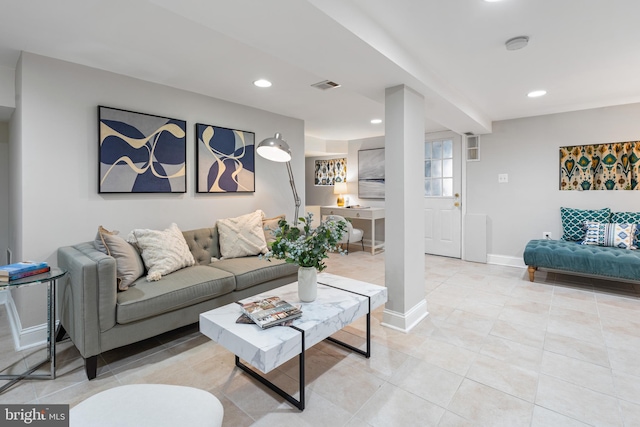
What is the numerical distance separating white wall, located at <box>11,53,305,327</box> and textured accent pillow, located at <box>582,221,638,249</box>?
15.2 ft

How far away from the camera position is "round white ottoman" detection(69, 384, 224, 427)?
103 cm

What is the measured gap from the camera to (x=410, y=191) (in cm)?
262

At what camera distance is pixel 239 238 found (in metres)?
3.26

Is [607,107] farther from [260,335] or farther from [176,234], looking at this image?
[176,234]

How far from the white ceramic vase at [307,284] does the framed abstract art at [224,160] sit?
6.13ft

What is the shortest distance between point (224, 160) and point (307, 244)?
2.01m

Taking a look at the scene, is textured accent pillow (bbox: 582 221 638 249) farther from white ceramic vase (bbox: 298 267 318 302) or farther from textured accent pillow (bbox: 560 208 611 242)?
white ceramic vase (bbox: 298 267 318 302)

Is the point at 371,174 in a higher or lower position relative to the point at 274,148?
higher

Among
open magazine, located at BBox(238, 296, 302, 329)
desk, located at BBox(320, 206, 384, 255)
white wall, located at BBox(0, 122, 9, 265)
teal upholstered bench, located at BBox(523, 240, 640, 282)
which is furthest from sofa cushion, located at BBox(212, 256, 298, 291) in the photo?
teal upholstered bench, located at BBox(523, 240, 640, 282)

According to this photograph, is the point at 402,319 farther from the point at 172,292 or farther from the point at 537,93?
the point at 537,93

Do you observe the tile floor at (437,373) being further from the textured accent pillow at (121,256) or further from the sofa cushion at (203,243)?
the sofa cushion at (203,243)

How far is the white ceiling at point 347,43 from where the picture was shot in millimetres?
1733

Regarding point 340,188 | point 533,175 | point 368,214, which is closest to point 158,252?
point 368,214

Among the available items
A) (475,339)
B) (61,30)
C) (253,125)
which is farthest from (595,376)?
(61,30)
